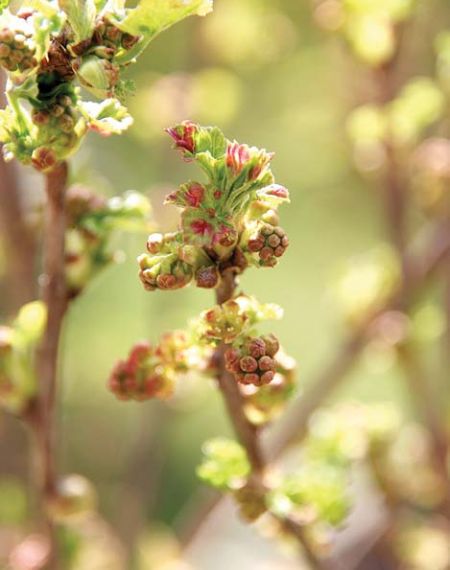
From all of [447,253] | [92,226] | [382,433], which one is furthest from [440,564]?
[92,226]

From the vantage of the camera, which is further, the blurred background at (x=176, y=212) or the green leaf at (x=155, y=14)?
the blurred background at (x=176, y=212)

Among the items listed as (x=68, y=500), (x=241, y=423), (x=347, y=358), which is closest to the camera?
(x=241, y=423)

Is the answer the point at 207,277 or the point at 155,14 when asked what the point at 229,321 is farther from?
the point at 155,14

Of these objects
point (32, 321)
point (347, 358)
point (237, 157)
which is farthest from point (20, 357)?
point (347, 358)

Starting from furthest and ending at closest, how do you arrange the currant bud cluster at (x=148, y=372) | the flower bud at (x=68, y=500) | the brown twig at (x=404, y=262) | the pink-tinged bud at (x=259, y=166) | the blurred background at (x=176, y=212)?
the blurred background at (x=176, y=212) → the brown twig at (x=404, y=262) → the flower bud at (x=68, y=500) → the currant bud cluster at (x=148, y=372) → the pink-tinged bud at (x=259, y=166)

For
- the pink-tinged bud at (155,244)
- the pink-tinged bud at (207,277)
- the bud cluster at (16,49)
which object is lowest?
the pink-tinged bud at (207,277)

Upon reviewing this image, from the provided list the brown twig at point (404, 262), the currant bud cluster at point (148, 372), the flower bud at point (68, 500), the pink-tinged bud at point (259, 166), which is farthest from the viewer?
the brown twig at point (404, 262)

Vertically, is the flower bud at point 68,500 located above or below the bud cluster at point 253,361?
below

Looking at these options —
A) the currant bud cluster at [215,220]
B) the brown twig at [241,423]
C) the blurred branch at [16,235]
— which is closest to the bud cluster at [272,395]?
the brown twig at [241,423]

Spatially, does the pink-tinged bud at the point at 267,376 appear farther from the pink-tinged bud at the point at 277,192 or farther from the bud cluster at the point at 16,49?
the bud cluster at the point at 16,49
